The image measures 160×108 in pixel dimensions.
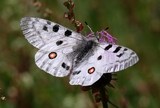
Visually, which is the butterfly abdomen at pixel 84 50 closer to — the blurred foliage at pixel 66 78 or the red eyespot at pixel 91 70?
the red eyespot at pixel 91 70

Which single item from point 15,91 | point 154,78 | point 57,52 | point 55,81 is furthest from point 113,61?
point 154,78

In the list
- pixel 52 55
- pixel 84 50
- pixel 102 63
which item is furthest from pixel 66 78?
pixel 102 63

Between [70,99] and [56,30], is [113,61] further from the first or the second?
[70,99]

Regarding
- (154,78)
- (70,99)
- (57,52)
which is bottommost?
(154,78)

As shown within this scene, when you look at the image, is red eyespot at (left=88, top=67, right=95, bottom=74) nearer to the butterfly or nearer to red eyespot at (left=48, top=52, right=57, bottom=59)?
the butterfly

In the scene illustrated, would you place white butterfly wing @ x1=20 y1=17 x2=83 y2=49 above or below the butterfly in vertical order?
above

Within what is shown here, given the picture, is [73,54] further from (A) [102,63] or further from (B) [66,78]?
(B) [66,78]

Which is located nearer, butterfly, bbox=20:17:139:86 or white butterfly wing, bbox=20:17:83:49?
butterfly, bbox=20:17:139:86

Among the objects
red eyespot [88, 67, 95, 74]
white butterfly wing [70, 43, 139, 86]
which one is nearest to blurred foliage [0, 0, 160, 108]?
white butterfly wing [70, 43, 139, 86]

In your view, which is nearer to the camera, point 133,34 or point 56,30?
point 56,30
